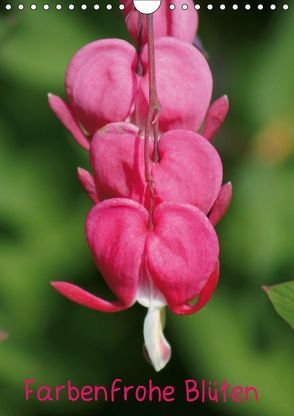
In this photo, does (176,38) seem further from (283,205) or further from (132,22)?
(283,205)

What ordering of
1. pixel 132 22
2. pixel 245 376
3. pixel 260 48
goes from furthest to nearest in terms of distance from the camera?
pixel 260 48, pixel 245 376, pixel 132 22

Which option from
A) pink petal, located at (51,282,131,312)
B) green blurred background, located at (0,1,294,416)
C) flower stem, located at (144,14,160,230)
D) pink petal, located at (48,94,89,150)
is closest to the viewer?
flower stem, located at (144,14,160,230)

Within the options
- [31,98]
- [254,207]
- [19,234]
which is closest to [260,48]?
[254,207]

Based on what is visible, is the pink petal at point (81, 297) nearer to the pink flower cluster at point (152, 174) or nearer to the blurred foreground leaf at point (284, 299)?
the pink flower cluster at point (152, 174)

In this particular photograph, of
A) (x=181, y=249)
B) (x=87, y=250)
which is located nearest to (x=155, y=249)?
(x=181, y=249)

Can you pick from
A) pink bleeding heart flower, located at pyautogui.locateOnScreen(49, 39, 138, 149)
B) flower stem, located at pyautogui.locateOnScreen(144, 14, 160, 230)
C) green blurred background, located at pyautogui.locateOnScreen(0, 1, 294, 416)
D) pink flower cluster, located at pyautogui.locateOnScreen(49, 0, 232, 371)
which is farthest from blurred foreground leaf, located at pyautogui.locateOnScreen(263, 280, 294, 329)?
green blurred background, located at pyautogui.locateOnScreen(0, 1, 294, 416)

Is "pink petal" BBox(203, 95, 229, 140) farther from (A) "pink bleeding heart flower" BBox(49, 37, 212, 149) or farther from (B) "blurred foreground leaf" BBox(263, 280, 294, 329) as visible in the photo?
(B) "blurred foreground leaf" BBox(263, 280, 294, 329)
